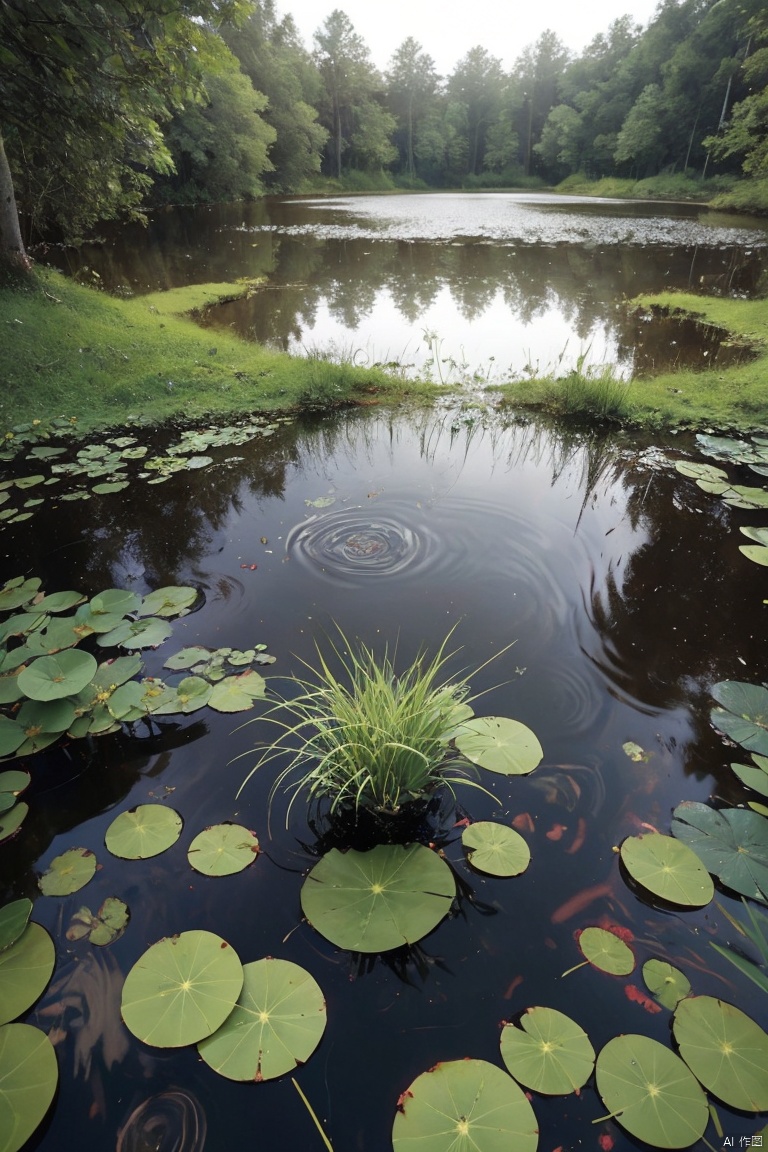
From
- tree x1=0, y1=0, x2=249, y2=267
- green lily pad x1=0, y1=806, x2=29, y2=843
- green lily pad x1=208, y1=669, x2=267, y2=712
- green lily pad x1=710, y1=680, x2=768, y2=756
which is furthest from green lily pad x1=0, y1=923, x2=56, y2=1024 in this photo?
tree x1=0, y1=0, x2=249, y2=267

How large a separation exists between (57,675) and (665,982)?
2607 mm

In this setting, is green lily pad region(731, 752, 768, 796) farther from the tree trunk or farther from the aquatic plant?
the tree trunk

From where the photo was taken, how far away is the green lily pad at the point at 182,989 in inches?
59.3

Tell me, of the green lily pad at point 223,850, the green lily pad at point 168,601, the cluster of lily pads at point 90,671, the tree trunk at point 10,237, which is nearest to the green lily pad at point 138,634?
the cluster of lily pads at point 90,671

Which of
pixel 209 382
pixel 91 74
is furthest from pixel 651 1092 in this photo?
pixel 91 74

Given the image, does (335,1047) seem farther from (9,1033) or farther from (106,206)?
(106,206)

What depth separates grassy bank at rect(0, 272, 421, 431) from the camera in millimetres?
5980

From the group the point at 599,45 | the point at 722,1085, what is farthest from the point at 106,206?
the point at 599,45

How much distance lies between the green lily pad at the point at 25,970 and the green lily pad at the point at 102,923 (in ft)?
0.27

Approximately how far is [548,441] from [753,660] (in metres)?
3.14

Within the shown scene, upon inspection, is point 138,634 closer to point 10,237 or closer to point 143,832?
point 143,832

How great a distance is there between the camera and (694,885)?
6.14ft

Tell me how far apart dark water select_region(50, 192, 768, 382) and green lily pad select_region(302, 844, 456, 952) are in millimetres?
5818

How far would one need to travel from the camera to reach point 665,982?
165cm
